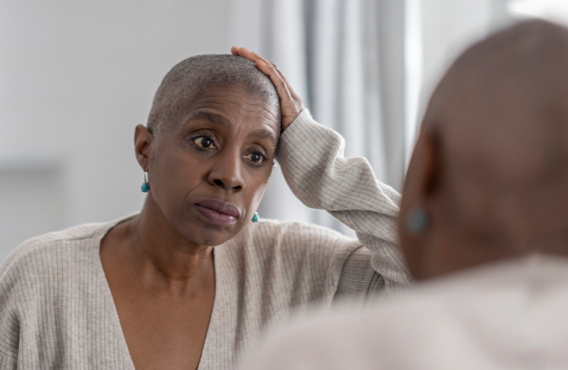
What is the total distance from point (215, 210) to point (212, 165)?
0.09 m

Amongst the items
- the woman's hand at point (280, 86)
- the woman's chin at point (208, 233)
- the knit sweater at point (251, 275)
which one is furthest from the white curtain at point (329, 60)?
the woman's chin at point (208, 233)

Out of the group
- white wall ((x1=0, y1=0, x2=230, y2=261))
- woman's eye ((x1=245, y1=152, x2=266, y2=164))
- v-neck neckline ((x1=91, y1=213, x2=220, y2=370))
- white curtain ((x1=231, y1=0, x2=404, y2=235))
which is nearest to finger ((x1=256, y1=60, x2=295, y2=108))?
woman's eye ((x1=245, y1=152, x2=266, y2=164))

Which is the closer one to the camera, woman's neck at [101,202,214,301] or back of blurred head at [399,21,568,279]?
back of blurred head at [399,21,568,279]

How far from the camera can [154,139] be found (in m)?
1.20

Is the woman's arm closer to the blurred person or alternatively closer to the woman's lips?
the woman's lips

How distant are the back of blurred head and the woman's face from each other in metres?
0.69

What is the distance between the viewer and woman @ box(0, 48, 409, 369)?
110 cm

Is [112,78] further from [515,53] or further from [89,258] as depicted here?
[515,53]

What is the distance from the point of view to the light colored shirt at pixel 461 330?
1.11ft

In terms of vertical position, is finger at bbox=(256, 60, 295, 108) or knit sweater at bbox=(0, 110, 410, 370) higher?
finger at bbox=(256, 60, 295, 108)

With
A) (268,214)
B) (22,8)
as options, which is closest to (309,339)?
(268,214)

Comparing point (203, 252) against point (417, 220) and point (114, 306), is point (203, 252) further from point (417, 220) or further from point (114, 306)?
point (417, 220)

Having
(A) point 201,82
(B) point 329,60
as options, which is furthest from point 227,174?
(B) point 329,60

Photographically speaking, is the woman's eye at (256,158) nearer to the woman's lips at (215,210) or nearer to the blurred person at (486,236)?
the woman's lips at (215,210)
